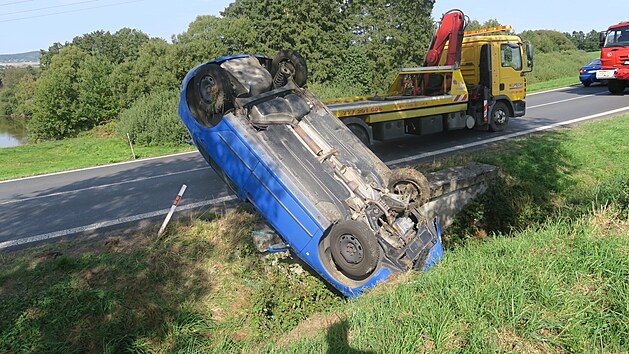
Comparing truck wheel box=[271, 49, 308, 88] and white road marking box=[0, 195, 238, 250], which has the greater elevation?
truck wheel box=[271, 49, 308, 88]

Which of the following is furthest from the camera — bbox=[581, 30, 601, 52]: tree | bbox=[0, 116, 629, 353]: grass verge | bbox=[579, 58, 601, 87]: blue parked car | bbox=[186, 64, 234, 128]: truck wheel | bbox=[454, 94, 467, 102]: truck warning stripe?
bbox=[581, 30, 601, 52]: tree

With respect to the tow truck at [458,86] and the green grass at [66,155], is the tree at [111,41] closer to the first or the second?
the green grass at [66,155]

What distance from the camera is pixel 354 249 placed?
4.56 meters

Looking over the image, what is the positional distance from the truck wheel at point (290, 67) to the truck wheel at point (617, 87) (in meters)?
17.8

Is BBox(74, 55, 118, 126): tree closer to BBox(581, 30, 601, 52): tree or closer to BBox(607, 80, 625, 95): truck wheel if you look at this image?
BBox(607, 80, 625, 95): truck wheel

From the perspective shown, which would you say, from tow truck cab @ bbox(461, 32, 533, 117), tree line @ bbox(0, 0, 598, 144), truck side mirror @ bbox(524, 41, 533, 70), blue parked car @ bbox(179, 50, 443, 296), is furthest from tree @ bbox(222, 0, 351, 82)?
blue parked car @ bbox(179, 50, 443, 296)

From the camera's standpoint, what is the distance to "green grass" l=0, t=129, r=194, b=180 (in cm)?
1226

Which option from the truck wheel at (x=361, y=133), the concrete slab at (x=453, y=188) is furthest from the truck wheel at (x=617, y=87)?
the truck wheel at (x=361, y=133)

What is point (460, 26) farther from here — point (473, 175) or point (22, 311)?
point (22, 311)

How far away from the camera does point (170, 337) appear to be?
179 inches

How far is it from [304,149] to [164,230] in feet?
7.94

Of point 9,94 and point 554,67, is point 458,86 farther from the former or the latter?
point 9,94

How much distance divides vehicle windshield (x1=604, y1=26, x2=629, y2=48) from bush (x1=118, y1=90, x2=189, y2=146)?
1808 cm

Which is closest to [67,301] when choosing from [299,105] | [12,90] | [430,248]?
[299,105]
